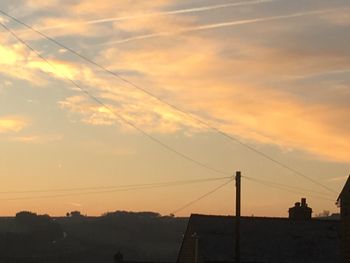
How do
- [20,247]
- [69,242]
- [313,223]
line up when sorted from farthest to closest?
[69,242], [20,247], [313,223]

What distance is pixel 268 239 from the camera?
1966 inches

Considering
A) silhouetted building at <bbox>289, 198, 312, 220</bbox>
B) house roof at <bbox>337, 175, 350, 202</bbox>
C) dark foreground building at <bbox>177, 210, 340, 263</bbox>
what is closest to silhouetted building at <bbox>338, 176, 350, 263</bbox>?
house roof at <bbox>337, 175, 350, 202</bbox>

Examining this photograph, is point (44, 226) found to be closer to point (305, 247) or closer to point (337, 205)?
point (305, 247)

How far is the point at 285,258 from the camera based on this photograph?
4884cm

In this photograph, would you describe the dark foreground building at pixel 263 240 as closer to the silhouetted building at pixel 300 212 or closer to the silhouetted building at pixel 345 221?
the silhouetted building at pixel 300 212

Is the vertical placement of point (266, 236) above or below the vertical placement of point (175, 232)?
below

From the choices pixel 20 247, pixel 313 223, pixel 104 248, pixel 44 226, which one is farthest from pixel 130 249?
pixel 313 223

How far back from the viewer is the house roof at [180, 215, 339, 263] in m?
48.4

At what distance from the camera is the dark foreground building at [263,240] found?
48.3m

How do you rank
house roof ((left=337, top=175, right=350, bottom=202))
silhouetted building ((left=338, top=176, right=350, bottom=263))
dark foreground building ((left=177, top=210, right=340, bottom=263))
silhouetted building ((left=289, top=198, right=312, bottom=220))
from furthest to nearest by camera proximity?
silhouetted building ((left=289, top=198, right=312, bottom=220))
dark foreground building ((left=177, top=210, right=340, bottom=263))
house roof ((left=337, top=175, right=350, bottom=202))
silhouetted building ((left=338, top=176, right=350, bottom=263))

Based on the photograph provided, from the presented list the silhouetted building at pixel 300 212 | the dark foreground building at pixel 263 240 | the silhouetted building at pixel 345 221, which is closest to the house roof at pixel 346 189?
the silhouetted building at pixel 345 221

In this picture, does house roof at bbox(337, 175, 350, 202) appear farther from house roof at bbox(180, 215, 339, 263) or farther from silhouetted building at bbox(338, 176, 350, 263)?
house roof at bbox(180, 215, 339, 263)

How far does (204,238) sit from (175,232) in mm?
106015

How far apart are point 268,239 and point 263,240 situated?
347 mm
